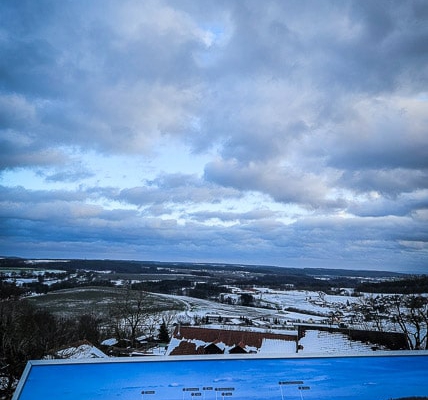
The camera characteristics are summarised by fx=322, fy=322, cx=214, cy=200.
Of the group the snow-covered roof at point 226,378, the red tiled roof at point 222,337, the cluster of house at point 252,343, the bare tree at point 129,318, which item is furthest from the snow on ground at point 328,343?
the snow-covered roof at point 226,378

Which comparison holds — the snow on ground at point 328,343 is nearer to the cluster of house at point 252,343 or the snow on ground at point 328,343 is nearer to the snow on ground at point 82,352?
the cluster of house at point 252,343

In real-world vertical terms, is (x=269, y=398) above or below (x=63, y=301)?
above

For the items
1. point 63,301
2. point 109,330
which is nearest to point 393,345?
point 109,330

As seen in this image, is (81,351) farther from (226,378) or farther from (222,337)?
(226,378)

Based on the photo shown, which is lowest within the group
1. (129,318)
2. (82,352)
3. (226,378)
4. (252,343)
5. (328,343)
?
(129,318)

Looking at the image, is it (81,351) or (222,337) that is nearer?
(81,351)

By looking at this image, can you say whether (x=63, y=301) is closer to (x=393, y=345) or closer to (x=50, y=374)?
(x=393, y=345)

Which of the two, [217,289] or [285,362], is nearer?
[285,362]

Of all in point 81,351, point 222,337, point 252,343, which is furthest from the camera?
point 222,337

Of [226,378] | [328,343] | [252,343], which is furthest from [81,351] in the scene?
[226,378]

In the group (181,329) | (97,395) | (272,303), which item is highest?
(97,395)

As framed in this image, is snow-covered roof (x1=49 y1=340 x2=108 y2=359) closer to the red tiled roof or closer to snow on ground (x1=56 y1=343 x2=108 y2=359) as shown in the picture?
snow on ground (x1=56 y1=343 x2=108 y2=359)
